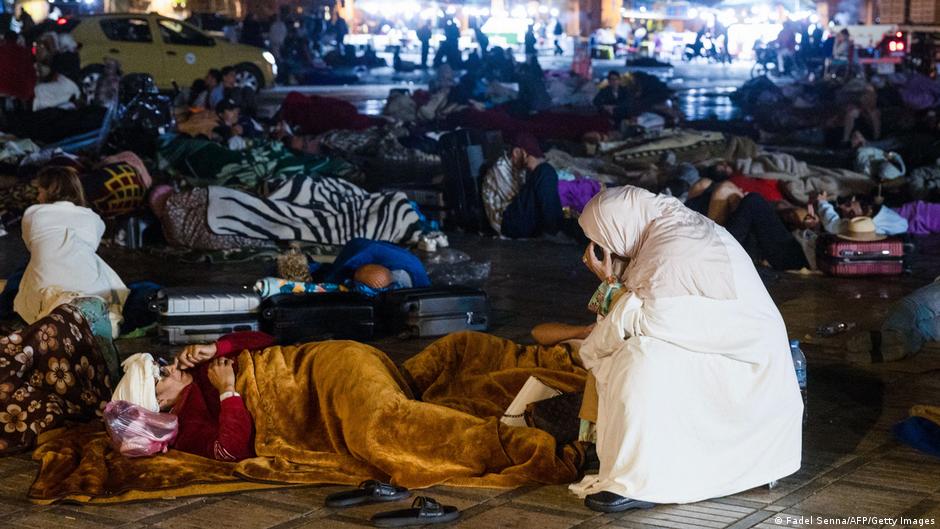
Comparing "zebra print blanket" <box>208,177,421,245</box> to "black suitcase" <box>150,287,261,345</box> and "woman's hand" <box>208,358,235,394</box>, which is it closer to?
"black suitcase" <box>150,287,261,345</box>

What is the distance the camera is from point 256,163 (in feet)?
36.9

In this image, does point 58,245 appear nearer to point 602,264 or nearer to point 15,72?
point 602,264

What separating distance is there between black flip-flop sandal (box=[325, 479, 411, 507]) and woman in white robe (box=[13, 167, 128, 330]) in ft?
9.02

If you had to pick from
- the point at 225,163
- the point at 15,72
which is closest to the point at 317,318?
the point at 225,163

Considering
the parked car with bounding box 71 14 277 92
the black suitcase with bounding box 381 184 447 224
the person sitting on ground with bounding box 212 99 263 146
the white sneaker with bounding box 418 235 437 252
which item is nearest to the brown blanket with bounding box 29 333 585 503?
the white sneaker with bounding box 418 235 437 252

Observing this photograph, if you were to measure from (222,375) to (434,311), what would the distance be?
2.13m

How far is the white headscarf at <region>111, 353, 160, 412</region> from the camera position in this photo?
4699mm

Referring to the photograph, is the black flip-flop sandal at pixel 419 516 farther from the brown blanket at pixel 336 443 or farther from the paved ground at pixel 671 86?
the paved ground at pixel 671 86

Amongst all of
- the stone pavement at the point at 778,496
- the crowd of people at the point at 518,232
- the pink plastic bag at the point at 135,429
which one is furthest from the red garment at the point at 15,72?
the pink plastic bag at the point at 135,429

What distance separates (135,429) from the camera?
4598mm

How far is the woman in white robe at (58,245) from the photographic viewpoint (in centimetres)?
654

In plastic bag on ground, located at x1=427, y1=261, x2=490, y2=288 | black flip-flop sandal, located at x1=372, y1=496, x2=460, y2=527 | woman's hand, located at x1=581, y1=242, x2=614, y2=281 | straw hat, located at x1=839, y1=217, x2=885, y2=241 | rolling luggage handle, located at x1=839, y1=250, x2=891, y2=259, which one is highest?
woman's hand, located at x1=581, y1=242, x2=614, y2=281

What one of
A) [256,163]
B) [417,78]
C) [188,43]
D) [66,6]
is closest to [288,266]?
[256,163]

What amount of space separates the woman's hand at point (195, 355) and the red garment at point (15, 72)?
407 inches
